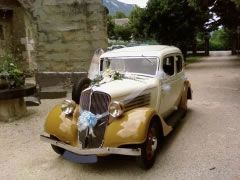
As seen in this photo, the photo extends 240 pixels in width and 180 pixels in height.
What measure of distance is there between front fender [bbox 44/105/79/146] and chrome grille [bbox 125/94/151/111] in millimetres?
795

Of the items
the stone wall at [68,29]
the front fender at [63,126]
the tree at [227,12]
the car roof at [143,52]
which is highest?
the tree at [227,12]

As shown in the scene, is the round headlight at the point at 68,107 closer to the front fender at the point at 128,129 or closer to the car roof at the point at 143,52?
the front fender at the point at 128,129

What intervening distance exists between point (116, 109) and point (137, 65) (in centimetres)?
159

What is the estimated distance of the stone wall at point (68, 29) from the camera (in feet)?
36.1

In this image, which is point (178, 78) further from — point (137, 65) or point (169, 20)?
point (169, 20)

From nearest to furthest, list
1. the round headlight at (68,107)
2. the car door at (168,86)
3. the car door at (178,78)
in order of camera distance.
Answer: the round headlight at (68,107), the car door at (168,86), the car door at (178,78)

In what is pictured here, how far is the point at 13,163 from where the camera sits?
5336 mm

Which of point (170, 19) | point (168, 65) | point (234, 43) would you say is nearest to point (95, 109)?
point (168, 65)

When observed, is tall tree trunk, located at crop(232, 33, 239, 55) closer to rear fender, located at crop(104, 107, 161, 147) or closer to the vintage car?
the vintage car

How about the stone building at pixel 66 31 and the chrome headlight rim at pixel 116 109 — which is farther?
the stone building at pixel 66 31

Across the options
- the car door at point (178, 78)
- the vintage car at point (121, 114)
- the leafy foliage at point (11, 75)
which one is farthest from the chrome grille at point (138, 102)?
the leafy foliage at point (11, 75)

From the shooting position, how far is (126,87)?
525cm

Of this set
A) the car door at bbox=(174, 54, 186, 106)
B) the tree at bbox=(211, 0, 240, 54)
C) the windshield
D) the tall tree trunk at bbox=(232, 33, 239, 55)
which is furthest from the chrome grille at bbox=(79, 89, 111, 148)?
the tall tree trunk at bbox=(232, 33, 239, 55)

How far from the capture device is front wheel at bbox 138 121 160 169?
4.67 meters
